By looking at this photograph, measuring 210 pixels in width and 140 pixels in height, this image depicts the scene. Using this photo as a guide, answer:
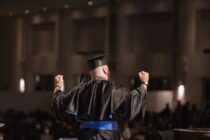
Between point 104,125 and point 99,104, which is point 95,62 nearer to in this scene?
point 99,104

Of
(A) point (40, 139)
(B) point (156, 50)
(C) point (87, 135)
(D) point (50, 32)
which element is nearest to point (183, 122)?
(A) point (40, 139)

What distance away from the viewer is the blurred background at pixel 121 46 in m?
25.9

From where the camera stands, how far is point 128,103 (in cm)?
650

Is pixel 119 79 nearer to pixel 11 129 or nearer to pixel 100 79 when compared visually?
pixel 11 129

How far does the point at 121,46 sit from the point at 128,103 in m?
22.3

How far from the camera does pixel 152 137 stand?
12.8 m

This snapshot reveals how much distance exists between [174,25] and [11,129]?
1288 cm

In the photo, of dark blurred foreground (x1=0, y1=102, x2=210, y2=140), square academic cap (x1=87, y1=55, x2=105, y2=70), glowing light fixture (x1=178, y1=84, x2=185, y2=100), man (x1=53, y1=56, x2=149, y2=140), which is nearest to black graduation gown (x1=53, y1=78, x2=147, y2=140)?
man (x1=53, y1=56, x2=149, y2=140)

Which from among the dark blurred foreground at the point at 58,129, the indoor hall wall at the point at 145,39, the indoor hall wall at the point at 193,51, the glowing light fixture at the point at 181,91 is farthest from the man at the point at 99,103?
the indoor hall wall at the point at 145,39

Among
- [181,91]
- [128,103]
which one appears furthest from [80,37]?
[128,103]

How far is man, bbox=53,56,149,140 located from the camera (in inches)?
258

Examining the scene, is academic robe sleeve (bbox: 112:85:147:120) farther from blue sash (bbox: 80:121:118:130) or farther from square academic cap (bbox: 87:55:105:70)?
square academic cap (bbox: 87:55:105:70)

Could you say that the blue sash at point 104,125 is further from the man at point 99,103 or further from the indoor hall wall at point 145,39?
the indoor hall wall at point 145,39

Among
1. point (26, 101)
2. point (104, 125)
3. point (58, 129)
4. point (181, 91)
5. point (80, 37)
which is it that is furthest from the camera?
point (80, 37)
